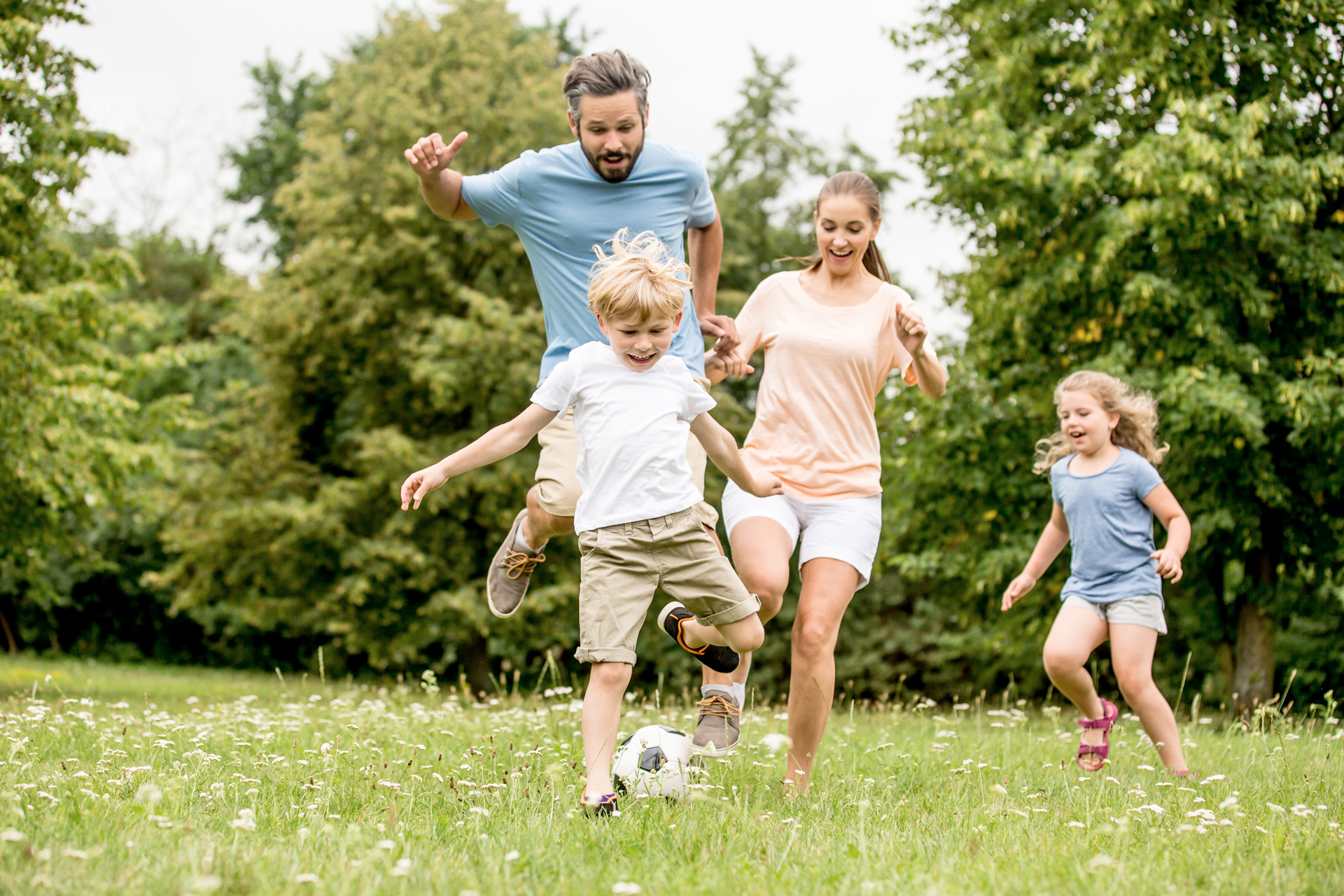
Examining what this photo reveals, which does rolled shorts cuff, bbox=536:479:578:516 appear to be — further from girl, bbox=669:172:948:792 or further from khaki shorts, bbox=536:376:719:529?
girl, bbox=669:172:948:792

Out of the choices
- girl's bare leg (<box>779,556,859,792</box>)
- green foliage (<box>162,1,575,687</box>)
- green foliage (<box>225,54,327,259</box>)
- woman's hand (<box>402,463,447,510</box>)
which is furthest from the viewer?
green foliage (<box>225,54,327,259</box>)

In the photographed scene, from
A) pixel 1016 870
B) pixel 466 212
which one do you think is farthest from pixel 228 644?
pixel 1016 870

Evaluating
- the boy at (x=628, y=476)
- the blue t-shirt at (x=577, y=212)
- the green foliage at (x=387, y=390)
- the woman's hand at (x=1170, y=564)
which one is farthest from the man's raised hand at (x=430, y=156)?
the green foliage at (x=387, y=390)

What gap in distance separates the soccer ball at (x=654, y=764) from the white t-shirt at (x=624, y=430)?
0.89 metres

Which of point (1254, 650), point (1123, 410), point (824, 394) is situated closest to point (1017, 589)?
point (1123, 410)

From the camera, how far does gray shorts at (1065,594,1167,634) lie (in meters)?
5.40

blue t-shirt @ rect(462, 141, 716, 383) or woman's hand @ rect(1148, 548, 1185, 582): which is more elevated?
blue t-shirt @ rect(462, 141, 716, 383)

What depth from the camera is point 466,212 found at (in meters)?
4.88

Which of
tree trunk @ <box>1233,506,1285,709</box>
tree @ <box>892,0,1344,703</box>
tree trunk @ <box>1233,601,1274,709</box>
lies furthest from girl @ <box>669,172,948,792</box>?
tree trunk @ <box>1233,601,1274,709</box>

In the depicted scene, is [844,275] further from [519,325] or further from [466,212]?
[519,325]

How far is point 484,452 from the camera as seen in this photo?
3.75m

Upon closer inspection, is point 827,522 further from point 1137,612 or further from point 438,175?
point 438,175

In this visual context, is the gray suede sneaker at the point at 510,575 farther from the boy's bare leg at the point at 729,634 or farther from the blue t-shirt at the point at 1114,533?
the blue t-shirt at the point at 1114,533

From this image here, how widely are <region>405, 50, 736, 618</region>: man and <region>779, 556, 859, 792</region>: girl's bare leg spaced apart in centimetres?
52
